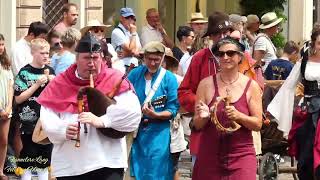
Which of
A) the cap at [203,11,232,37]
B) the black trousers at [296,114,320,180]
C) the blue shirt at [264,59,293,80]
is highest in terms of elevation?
the cap at [203,11,232,37]

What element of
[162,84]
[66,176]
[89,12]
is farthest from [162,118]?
[89,12]

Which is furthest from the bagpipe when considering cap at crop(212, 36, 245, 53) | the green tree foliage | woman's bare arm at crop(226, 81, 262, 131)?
the green tree foliage

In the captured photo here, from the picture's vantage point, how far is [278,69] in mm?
14789

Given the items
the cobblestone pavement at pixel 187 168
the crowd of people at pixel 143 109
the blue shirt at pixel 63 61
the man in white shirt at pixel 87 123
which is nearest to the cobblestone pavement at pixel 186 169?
the cobblestone pavement at pixel 187 168

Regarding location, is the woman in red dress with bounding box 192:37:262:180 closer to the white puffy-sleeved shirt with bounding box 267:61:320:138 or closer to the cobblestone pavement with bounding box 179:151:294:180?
the white puffy-sleeved shirt with bounding box 267:61:320:138

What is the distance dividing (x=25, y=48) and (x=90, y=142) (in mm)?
5977

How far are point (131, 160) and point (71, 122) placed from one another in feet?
8.75

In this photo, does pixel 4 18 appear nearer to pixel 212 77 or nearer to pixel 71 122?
pixel 212 77

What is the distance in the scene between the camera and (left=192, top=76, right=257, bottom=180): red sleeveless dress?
8.35 m

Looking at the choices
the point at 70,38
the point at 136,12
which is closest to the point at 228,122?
the point at 70,38

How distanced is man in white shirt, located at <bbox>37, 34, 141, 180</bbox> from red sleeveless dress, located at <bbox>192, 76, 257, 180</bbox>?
1.10 meters

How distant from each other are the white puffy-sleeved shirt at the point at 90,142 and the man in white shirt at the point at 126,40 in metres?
6.68

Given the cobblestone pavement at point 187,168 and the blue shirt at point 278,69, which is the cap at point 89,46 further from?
the blue shirt at point 278,69

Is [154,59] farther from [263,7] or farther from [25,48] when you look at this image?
[263,7]
